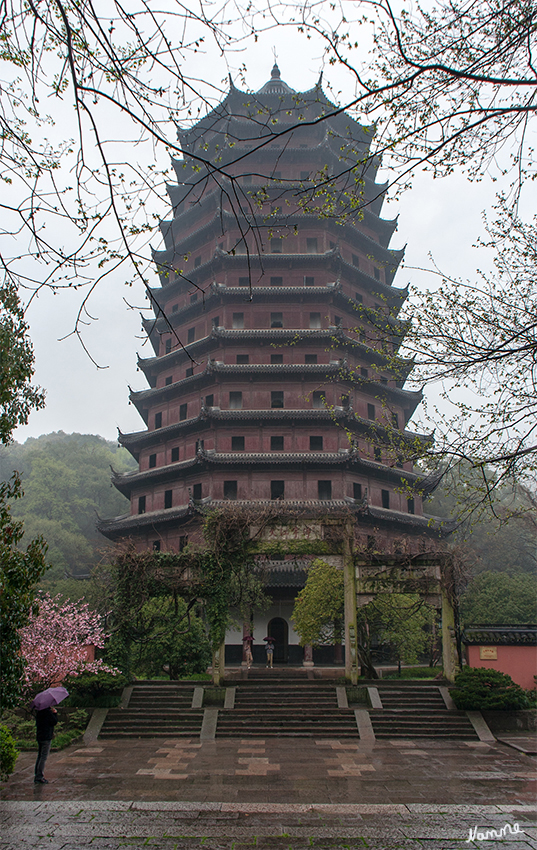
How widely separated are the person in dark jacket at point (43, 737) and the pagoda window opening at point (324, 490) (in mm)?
18663

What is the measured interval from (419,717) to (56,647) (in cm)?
854

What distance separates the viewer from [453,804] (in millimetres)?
7652

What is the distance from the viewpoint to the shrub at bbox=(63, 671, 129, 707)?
1347 cm

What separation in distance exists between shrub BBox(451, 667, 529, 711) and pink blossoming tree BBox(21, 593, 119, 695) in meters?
8.35

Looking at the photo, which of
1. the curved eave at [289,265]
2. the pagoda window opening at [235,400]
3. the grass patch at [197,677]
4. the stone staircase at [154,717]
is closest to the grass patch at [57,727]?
the stone staircase at [154,717]

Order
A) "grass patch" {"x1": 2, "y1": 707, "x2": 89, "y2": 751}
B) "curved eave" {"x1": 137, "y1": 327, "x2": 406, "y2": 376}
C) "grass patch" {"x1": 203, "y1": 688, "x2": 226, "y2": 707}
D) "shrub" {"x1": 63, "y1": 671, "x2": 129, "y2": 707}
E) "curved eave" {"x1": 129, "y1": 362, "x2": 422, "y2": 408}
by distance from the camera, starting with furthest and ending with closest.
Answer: "curved eave" {"x1": 137, "y1": 327, "x2": 406, "y2": 376} → "curved eave" {"x1": 129, "y1": 362, "x2": 422, "y2": 408} → "grass patch" {"x1": 203, "y1": 688, "x2": 226, "y2": 707} → "shrub" {"x1": 63, "y1": 671, "x2": 129, "y2": 707} → "grass patch" {"x1": 2, "y1": 707, "x2": 89, "y2": 751}

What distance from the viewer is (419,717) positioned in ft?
43.7

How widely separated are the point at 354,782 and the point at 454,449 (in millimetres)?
5540

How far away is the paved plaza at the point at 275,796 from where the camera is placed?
6236 millimetres

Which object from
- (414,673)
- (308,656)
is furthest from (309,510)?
(414,673)

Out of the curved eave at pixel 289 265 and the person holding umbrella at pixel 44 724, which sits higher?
the curved eave at pixel 289 265

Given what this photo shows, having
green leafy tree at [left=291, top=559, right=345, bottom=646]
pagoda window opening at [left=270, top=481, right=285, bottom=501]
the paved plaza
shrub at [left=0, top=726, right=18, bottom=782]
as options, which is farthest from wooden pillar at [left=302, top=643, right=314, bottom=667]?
shrub at [left=0, top=726, right=18, bottom=782]

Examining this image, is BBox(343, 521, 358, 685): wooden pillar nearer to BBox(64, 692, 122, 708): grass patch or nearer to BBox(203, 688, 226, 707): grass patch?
BBox(203, 688, 226, 707): grass patch

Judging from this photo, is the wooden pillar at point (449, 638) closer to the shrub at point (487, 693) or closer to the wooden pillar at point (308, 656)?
the shrub at point (487, 693)
